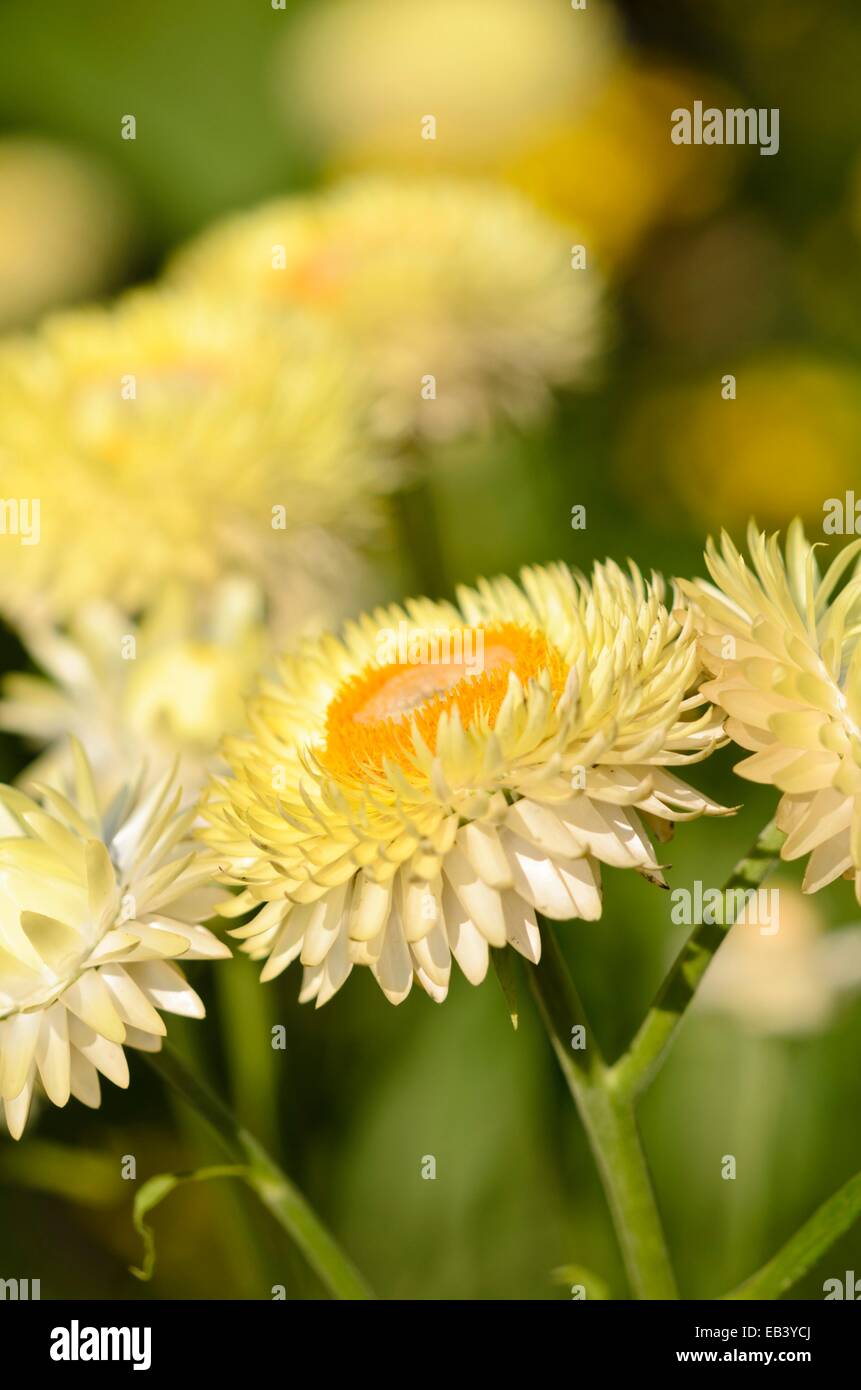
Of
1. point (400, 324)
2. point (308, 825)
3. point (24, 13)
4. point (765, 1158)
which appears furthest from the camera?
point (24, 13)

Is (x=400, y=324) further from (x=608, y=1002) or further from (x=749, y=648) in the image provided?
(x=749, y=648)

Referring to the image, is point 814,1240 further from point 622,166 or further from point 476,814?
point 622,166

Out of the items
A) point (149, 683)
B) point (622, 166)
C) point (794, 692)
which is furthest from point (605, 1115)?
point (622, 166)

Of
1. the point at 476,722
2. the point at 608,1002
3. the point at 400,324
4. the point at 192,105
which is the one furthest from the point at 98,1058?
the point at 192,105

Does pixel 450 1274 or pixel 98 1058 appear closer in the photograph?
pixel 98 1058

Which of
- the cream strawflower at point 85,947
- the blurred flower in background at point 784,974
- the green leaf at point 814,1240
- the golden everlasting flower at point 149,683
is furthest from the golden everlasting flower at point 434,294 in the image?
the green leaf at point 814,1240

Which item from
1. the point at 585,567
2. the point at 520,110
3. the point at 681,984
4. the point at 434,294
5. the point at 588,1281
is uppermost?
the point at 520,110
